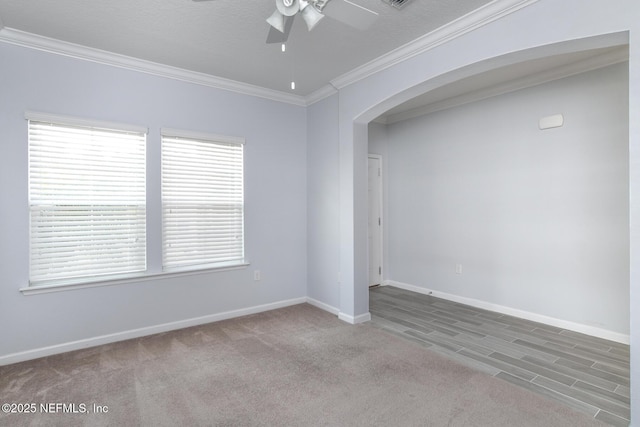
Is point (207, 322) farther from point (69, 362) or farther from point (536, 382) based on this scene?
point (536, 382)

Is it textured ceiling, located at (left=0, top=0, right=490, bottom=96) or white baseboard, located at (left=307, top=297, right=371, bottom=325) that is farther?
white baseboard, located at (left=307, top=297, right=371, bottom=325)

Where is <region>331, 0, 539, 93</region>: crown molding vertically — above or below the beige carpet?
above

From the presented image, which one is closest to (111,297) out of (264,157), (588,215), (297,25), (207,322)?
Answer: (207,322)

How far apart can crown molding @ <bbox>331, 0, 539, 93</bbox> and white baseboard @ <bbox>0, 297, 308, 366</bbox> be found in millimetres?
3022

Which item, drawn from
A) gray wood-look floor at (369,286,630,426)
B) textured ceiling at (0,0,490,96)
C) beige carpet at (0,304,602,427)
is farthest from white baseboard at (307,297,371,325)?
textured ceiling at (0,0,490,96)

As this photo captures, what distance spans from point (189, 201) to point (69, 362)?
1.83 metres

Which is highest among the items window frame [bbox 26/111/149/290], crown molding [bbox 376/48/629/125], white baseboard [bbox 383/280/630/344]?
A: crown molding [bbox 376/48/629/125]

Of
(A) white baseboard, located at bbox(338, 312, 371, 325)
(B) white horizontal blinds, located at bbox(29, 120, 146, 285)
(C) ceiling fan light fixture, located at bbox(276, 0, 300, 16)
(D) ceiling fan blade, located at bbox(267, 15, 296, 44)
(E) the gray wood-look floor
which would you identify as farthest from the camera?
(A) white baseboard, located at bbox(338, 312, 371, 325)

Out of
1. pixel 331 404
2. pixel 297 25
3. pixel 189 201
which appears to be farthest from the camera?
pixel 189 201

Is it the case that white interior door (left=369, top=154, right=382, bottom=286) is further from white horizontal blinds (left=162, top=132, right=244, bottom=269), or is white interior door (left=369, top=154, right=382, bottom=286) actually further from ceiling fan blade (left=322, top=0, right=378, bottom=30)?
ceiling fan blade (left=322, top=0, right=378, bottom=30)

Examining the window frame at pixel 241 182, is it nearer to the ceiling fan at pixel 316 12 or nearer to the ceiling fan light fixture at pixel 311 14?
the ceiling fan at pixel 316 12

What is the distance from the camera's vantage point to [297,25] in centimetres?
275

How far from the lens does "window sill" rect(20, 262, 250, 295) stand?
2996 millimetres

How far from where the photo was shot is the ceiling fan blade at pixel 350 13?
187 centimetres
